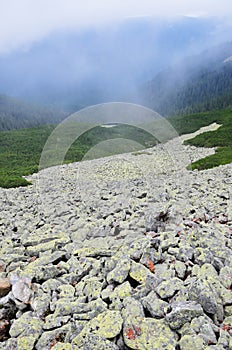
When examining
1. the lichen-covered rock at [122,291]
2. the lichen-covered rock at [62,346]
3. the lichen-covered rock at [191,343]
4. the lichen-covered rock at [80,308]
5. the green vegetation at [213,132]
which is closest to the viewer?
the lichen-covered rock at [191,343]

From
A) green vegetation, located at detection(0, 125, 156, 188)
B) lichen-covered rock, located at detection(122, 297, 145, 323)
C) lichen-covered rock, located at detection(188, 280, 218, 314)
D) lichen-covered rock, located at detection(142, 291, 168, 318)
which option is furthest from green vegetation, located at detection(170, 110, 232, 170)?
lichen-covered rock, located at detection(122, 297, 145, 323)

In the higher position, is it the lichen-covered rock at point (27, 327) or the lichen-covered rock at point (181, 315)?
the lichen-covered rock at point (181, 315)

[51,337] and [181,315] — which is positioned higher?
[181,315]

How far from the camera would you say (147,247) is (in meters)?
7.72

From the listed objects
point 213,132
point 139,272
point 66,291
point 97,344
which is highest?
point 97,344

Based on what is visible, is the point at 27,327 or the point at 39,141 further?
the point at 39,141

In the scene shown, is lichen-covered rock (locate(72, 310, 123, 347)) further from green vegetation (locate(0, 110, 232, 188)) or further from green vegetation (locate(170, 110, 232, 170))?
green vegetation (locate(0, 110, 232, 188))

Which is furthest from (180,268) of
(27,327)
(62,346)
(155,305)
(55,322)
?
(27,327)

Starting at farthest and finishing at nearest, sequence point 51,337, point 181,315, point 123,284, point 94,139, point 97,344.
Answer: point 94,139, point 123,284, point 51,337, point 181,315, point 97,344

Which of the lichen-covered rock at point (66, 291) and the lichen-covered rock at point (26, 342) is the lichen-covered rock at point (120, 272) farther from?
the lichen-covered rock at point (26, 342)

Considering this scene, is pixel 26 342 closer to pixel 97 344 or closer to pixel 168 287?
pixel 97 344

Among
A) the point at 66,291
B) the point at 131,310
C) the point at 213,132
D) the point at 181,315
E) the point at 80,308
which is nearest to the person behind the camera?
the point at 181,315

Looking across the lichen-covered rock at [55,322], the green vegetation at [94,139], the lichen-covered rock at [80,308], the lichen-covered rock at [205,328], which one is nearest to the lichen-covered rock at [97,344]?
the lichen-covered rock at [80,308]

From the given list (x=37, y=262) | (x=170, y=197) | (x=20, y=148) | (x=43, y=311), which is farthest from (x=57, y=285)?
(x=20, y=148)
